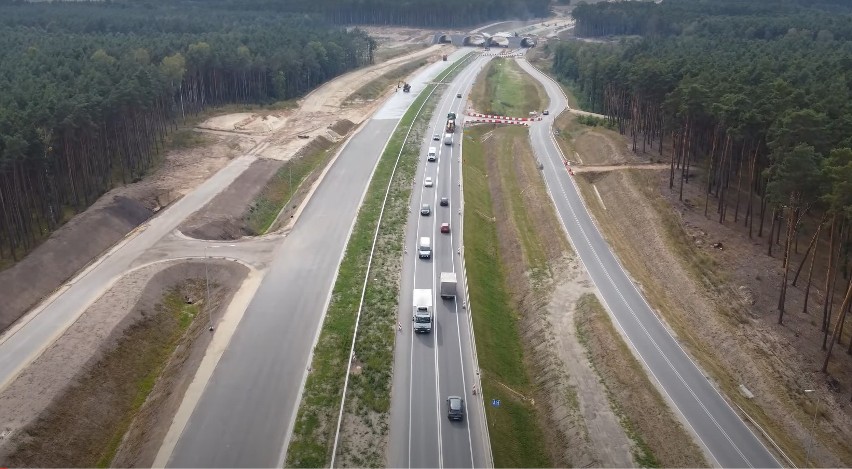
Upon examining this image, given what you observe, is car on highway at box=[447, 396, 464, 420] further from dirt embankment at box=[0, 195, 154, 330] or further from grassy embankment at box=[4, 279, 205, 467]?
dirt embankment at box=[0, 195, 154, 330]

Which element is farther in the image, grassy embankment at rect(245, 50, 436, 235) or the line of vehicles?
grassy embankment at rect(245, 50, 436, 235)

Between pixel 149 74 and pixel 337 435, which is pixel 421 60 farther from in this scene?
pixel 337 435

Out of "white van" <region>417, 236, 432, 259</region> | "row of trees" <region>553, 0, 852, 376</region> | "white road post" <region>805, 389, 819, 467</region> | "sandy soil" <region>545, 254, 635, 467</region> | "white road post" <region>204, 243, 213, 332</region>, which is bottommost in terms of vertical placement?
"white road post" <region>805, 389, 819, 467</region>

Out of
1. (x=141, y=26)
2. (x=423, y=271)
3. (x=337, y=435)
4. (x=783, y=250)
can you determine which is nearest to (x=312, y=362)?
(x=337, y=435)

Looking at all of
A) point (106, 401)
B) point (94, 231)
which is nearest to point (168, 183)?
point (94, 231)

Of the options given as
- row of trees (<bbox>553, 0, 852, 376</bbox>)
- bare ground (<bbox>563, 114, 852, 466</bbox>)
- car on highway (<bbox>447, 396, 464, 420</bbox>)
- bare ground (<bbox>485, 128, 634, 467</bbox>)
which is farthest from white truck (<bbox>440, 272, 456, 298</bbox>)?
row of trees (<bbox>553, 0, 852, 376</bbox>)

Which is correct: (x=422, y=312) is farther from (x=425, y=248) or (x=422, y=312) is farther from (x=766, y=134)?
(x=766, y=134)
